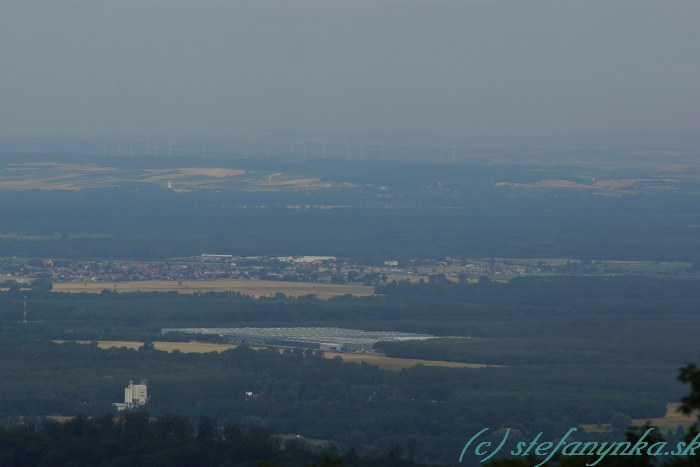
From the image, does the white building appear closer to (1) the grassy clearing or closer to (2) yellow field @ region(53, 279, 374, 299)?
(1) the grassy clearing

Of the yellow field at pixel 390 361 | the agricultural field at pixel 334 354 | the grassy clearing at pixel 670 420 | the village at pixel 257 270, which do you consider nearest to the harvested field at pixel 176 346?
the agricultural field at pixel 334 354

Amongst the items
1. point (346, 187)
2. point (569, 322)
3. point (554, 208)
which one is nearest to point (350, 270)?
point (569, 322)

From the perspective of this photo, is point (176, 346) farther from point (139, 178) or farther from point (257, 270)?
point (139, 178)

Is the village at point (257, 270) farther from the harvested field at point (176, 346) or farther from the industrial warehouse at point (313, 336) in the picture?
the harvested field at point (176, 346)

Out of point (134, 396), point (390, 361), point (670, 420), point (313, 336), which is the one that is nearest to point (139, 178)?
point (313, 336)

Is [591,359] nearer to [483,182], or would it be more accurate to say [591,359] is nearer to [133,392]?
[133,392]
